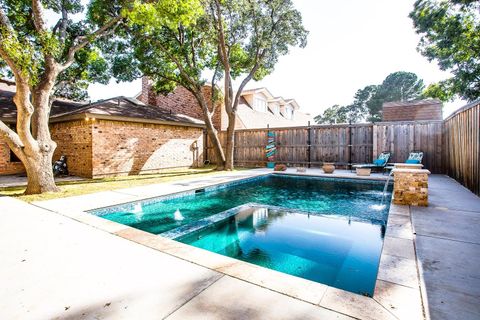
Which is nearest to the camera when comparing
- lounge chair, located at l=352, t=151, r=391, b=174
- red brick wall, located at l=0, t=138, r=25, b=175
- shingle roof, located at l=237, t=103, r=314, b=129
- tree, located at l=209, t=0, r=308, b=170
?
lounge chair, located at l=352, t=151, r=391, b=174

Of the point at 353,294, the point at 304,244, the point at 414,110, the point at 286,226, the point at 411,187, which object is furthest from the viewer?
the point at 414,110

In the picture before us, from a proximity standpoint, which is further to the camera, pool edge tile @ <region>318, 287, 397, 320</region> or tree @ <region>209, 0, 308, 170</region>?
tree @ <region>209, 0, 308, 170</region>

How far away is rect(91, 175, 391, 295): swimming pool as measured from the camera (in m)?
3.28

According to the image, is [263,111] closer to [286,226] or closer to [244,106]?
[244,106]

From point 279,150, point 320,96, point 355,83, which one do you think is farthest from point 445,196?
point 320,96

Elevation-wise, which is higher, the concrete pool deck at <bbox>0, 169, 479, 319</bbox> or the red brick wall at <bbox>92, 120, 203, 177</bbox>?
the red brick wall at <bbox>92, 120, 203, 177</bbox>

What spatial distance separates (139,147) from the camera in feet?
37.6

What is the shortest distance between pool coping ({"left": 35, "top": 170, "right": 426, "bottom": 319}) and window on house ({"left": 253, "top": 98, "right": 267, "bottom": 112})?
59.6ft

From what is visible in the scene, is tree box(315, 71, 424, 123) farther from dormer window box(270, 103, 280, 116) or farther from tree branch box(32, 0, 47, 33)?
tree branch box(32, 0, 47, 33)

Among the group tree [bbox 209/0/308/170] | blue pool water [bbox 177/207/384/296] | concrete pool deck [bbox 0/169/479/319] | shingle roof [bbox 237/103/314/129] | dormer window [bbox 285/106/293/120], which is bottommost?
blue pool water [bbox 177/207/384/296]

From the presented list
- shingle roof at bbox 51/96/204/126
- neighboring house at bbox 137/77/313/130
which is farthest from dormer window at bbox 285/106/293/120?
shingle roof at bbox 51/96/204/126

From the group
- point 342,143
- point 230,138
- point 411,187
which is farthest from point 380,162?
point 230,138

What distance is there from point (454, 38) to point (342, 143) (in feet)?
29.6

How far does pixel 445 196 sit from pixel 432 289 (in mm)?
4883
